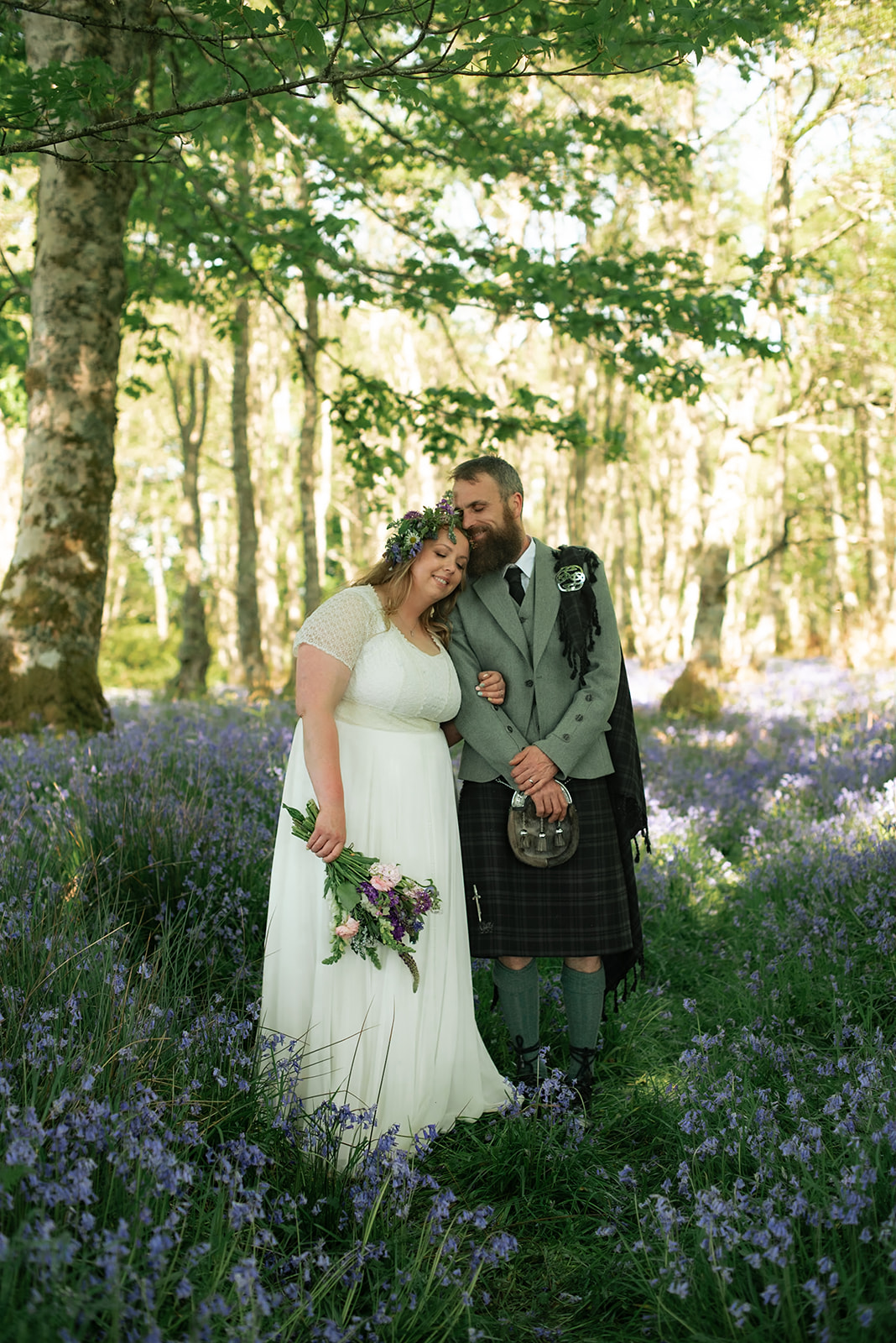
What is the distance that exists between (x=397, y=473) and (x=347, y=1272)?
24.2 ft

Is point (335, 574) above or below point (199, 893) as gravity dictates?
above

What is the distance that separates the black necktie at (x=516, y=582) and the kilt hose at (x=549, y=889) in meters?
0.77

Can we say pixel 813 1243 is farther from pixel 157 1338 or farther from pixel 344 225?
pixel 344 225

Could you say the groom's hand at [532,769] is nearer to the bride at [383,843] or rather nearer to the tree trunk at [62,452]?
the bride at [383,843]

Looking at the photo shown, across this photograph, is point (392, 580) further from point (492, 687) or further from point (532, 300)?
point (532, 300)

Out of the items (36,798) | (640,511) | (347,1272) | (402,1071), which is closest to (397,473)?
(36,798)

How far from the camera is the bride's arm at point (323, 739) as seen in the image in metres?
3.10

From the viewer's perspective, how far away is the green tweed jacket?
361 cm

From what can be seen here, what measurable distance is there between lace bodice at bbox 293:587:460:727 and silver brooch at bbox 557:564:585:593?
0.69 metres

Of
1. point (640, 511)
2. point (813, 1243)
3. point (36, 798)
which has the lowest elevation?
point (813, 1243)

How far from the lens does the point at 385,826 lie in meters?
3.40

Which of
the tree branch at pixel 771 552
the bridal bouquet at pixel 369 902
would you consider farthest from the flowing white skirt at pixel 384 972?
the tree branch at pixel 771 552

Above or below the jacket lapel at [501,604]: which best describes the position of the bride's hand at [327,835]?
below

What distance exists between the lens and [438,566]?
3.47 metres
